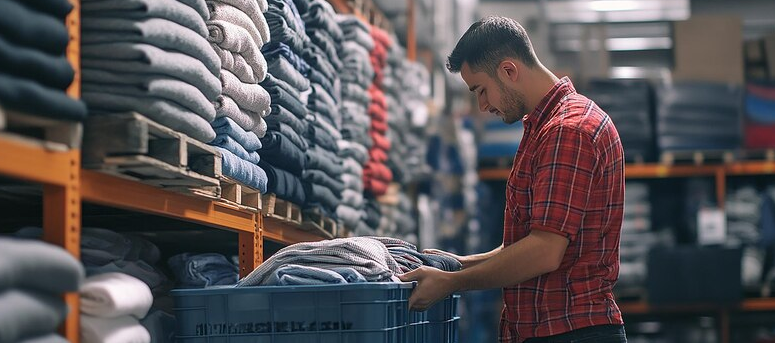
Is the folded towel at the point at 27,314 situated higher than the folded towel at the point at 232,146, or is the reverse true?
the folded towel at the point at 232,146

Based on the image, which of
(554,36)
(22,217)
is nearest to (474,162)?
(554,36)

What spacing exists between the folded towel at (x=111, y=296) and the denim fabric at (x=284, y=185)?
5.38 ft

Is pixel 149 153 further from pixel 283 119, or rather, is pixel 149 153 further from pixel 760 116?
pixel 760 116

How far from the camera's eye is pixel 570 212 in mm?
3967

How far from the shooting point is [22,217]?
5.29 m

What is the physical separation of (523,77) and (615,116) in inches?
291

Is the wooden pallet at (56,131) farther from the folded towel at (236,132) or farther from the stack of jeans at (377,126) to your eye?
the stack of jeans at (377,126)

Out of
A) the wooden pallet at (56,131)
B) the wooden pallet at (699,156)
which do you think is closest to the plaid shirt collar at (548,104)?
the wooden pallet at (56,131)

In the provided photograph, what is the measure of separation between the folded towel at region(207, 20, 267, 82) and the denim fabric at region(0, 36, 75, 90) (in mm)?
1209

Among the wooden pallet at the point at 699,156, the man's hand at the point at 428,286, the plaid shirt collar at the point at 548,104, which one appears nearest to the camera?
the man's hand at the point at 428,286

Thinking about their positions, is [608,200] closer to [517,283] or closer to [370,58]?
[517,283]

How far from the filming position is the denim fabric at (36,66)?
2.72 metres

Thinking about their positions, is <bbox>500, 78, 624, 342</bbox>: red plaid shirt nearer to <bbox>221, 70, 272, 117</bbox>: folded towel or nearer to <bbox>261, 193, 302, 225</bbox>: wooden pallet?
<bbox>221, 70, 272, 117</bbox>: folded towel

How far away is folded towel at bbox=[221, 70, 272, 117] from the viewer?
4375 millimetres
